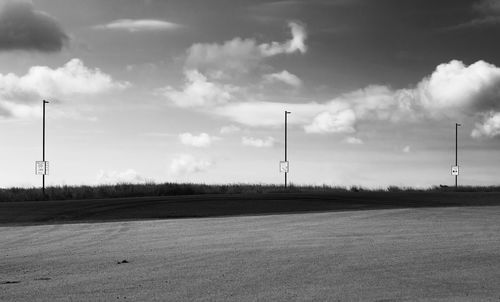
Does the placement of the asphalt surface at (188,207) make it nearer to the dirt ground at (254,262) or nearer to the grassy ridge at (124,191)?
the dirt ground at (254,262)

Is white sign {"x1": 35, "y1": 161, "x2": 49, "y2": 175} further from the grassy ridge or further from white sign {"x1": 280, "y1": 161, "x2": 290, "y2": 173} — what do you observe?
white sign {"x1": 280, "y1": 161, "x2": 290, "y2": 173}

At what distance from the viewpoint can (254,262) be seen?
1048cm

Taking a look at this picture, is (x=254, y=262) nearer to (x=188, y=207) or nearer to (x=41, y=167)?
→ (x=188, y=207)

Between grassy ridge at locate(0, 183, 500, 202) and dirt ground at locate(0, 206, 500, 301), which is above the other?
grassy ridge at locate(0, 183, 500, 202)

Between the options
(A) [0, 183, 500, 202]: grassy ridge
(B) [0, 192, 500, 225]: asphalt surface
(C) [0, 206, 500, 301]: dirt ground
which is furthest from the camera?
(A) [0, 183, 500, 202]: grassy ridge

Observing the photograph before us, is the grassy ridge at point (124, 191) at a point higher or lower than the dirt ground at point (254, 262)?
higher

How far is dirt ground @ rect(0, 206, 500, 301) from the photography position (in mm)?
8109

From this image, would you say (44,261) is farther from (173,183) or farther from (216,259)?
(173,183)

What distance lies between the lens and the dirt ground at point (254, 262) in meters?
8.11

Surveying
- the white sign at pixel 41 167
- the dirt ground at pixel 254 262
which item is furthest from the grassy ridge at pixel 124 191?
the dirt ground at pixel 254 262

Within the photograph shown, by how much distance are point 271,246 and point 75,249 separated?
4.15m

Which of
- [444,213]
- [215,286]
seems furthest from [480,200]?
[215,286]

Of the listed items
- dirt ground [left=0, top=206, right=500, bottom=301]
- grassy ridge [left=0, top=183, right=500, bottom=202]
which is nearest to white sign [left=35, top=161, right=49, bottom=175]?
grassy ridge [left=0, top=183, right=500, bottom=202]

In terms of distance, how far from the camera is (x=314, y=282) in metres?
8.70
